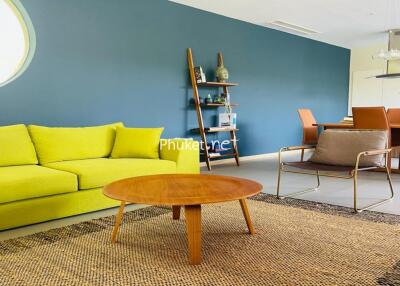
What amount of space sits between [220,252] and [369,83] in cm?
806

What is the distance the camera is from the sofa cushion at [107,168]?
3125mm

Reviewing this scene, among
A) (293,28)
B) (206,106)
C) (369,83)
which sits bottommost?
(206,106)

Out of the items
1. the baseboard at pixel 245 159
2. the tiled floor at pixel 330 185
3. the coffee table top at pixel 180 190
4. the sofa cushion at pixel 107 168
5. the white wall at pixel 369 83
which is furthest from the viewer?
the white wall at pixel 369 83

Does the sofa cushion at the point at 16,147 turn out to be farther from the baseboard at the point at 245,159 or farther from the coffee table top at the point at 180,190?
the baseboard at the point at 245,159

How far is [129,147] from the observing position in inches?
153

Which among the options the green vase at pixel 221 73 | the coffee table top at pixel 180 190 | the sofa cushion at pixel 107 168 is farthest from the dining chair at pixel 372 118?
the coffee table top at pixel 180 190

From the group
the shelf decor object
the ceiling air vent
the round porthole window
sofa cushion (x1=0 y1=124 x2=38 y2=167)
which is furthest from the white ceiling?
sofa cushion (x1=0 y1=124 x2=38 y2=167)

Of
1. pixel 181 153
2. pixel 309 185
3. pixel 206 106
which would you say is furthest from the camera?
pixel 206 106

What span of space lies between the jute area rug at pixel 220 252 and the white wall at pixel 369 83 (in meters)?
6.53

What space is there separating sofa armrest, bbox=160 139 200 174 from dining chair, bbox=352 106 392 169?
97.8 inches

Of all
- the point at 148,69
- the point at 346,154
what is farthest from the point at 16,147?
the point at 346,154

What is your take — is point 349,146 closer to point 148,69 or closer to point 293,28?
point 148,69

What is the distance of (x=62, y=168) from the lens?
324 centimetres

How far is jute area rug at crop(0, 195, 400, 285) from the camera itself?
1.91 metres
